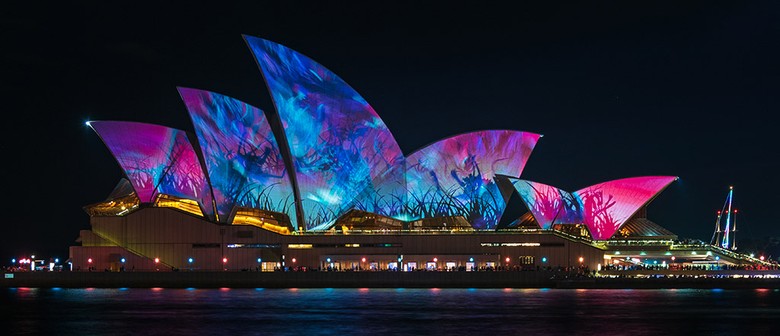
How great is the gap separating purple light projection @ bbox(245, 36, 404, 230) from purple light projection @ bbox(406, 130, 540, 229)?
1.46 meters

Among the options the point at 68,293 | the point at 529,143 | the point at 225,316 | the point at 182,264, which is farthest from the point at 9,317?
the point at 529,143

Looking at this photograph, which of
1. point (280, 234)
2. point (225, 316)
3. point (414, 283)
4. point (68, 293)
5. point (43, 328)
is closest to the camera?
point (43, 328)

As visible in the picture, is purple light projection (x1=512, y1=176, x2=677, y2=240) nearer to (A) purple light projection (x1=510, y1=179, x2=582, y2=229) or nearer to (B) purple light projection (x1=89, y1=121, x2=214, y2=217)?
(A) purple light projection (x1=510, y1=179, x2=582, y2=229)

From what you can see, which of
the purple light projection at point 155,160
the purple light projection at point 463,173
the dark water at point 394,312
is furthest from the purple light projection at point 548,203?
the purple light projection at point 155,160

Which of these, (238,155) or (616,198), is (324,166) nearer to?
(238,155)

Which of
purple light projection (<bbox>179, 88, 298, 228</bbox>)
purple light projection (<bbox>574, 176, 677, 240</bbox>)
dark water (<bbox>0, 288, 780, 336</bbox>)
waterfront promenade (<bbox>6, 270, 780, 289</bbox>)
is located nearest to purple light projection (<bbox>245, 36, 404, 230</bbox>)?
purple light projection (<bbox>179, 88, 298, 228</bbox>)

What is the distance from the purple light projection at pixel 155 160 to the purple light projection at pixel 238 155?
6.43 feet

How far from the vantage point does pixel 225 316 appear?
46.3m

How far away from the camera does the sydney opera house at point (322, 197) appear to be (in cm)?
7450

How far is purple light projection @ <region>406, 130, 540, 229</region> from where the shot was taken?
77.3m

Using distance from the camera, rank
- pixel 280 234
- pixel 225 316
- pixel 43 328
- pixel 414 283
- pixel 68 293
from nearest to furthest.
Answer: pixel 43 328 → pixel 225 316 → pixel 68 293 → pixel 414 283 → pixel 280 234

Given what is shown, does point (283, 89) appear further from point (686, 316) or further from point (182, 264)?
point (686, 316)

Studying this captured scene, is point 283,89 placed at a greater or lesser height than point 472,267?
greater

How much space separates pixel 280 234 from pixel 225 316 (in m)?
29.6
